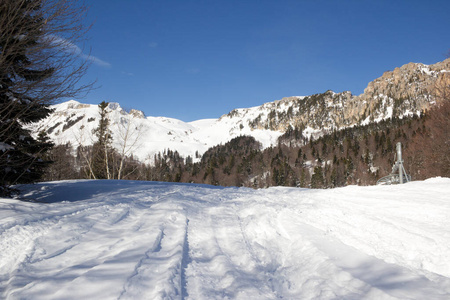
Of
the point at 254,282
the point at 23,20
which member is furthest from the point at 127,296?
the point at 23,20

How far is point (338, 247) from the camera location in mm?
3879

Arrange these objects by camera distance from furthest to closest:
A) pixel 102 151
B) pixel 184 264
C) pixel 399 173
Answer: pixel 102 151
pixel 399 173
pixel 184 264

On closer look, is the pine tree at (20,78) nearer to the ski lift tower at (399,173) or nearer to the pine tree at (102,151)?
the ski lift tower at (399,173)

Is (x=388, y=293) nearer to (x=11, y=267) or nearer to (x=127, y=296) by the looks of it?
(x=127, y=296)

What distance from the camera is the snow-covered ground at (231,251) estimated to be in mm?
2555

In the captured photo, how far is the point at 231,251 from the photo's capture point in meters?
3.77

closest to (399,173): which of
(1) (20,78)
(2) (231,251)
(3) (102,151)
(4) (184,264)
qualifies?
(2) (231,251)

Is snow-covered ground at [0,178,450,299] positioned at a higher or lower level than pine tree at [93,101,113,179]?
lower

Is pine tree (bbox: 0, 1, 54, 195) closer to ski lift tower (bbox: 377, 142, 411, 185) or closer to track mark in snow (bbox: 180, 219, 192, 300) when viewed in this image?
track mark in snow (bbox: 180, 219, 192, 300)

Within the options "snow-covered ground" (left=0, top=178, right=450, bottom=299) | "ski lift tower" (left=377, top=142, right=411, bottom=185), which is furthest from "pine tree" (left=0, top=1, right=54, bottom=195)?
"ski lift tower" (left=377, top=142, right=411, bottom=185)

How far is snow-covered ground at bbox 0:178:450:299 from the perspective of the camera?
255cm

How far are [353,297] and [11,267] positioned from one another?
3798 millimetres

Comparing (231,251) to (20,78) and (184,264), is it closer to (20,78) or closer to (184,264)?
(184,264)

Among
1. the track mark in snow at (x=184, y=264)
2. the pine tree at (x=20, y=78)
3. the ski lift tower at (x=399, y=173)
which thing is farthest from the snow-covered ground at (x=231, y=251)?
the ski lift tower at (x=399, y=173)
